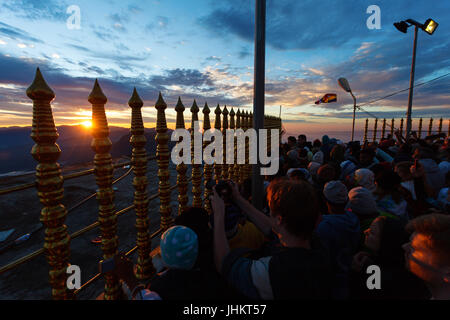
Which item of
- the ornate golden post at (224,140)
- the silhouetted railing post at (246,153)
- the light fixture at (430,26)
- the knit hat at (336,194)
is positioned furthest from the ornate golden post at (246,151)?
the light fixture at (430,26)

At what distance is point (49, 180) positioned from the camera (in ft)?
5.26

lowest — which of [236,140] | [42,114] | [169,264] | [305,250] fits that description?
[169,264]

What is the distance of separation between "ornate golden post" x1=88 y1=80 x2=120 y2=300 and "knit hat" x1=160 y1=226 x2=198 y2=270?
87 cm

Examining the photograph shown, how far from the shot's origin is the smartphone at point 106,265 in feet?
6.51

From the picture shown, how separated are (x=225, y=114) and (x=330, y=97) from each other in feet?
77.1

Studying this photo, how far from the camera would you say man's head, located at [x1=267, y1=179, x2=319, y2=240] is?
62.6 inches

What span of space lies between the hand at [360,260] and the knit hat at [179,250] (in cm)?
174

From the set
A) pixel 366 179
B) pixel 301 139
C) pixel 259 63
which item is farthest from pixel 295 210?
pixel 301 139

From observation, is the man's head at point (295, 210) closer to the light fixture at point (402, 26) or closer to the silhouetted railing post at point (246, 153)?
the silhouetted railing post at point (246, 153)

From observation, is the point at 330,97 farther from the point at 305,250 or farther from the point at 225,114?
the point at 305,250

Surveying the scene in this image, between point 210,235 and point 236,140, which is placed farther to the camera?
point 236,140

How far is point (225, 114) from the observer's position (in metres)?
4.45

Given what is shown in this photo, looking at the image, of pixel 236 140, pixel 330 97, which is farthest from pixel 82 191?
pixel 330 97
